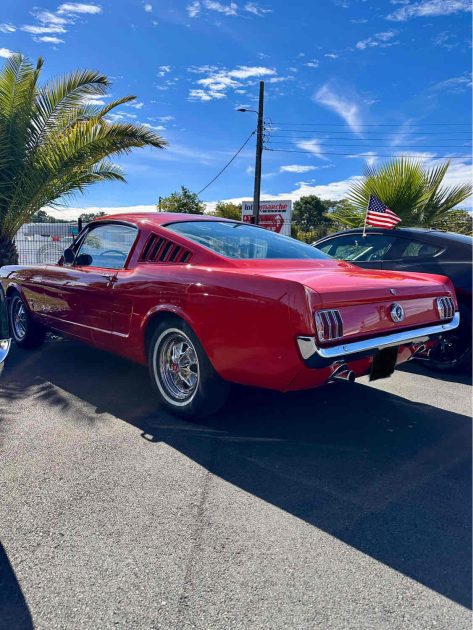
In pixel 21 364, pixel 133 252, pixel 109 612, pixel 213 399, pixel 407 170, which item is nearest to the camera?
pixel 109 612

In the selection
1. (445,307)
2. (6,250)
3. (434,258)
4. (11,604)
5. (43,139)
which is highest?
(43,139)

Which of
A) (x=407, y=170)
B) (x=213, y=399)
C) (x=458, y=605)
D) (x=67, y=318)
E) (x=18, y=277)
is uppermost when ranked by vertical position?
(x=407, y=170)

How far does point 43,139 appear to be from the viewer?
8.03 metres

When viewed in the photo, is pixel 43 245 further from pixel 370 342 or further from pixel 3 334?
pixel 370 342

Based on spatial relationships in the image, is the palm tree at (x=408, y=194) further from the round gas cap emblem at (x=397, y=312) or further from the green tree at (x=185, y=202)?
the green tree at (x=185, y=202)

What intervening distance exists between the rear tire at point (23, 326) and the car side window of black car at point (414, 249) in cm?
408

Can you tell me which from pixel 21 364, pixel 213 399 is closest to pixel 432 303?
pixel 213 399

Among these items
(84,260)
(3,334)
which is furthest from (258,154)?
(3,334)

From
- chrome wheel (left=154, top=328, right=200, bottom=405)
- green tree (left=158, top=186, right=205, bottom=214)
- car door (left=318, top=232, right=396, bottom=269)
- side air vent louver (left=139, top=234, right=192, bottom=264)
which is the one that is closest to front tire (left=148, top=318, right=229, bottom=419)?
chrome wheel (left=154, top=328, right=200, bottom=405)

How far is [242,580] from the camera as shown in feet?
6.27

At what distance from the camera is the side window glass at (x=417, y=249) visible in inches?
196

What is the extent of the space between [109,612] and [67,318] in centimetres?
327

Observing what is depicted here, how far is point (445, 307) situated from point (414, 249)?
6.01 ft

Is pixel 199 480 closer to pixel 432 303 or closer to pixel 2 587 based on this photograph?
pixel 2 587
